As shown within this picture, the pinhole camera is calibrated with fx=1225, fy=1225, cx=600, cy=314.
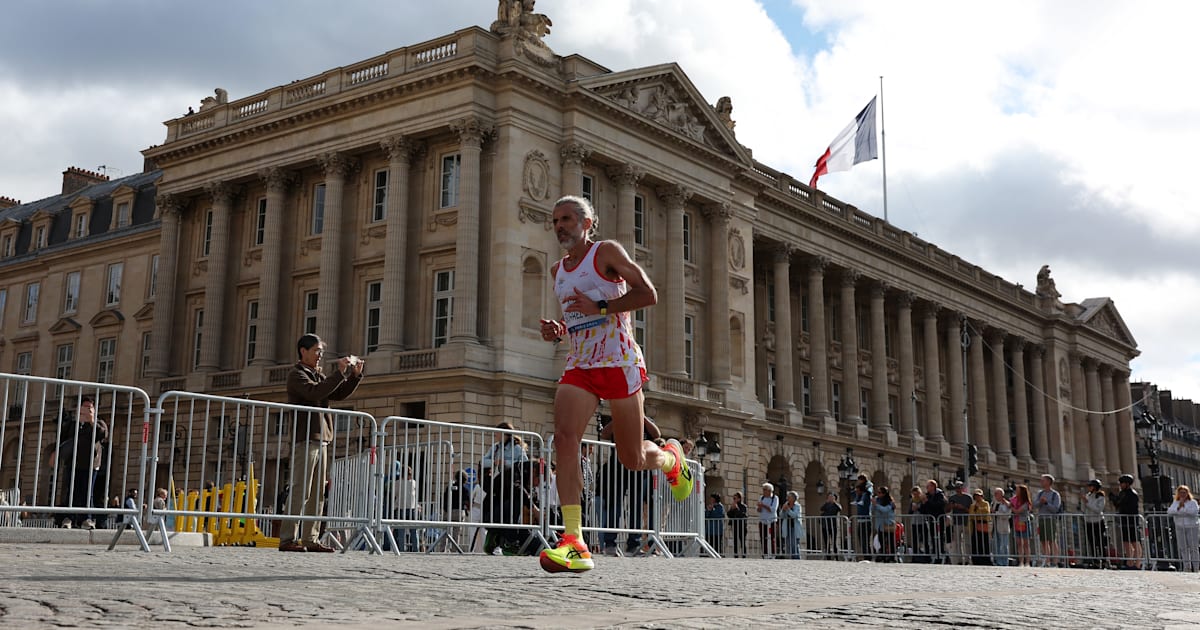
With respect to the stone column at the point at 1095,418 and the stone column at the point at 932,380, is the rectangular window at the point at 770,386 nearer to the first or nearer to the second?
the stone column at the point at 932,380

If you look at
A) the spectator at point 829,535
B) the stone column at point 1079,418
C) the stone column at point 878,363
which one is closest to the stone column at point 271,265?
the spectator at point 829,535

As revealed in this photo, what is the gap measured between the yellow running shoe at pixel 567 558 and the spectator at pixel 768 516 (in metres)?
18.1

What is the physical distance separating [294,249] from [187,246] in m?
5.78

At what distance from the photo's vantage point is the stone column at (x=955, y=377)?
6475cm

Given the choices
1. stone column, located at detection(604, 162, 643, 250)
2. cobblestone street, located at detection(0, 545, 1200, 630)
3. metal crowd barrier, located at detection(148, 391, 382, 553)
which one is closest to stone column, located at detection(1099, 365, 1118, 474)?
stone column, located at detection(604, 162, 643, 250)

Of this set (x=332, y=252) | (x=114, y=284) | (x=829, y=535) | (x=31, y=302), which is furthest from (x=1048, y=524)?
(x=31, y=302)

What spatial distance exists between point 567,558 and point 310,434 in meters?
4.69

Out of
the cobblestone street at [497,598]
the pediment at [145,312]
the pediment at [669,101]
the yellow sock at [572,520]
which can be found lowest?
the cobblestone street at [497,598]

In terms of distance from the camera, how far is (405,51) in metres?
39.1

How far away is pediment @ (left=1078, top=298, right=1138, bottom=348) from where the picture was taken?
78.6 m

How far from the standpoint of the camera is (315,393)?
442 inches

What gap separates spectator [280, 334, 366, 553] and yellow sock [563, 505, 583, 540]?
13.2ft

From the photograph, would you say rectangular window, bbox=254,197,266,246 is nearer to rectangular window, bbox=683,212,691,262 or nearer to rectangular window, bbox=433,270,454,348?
rectangular window, bbox=433,270,454,348

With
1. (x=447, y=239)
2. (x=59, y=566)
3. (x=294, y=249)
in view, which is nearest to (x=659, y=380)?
(x=447, y=239)
